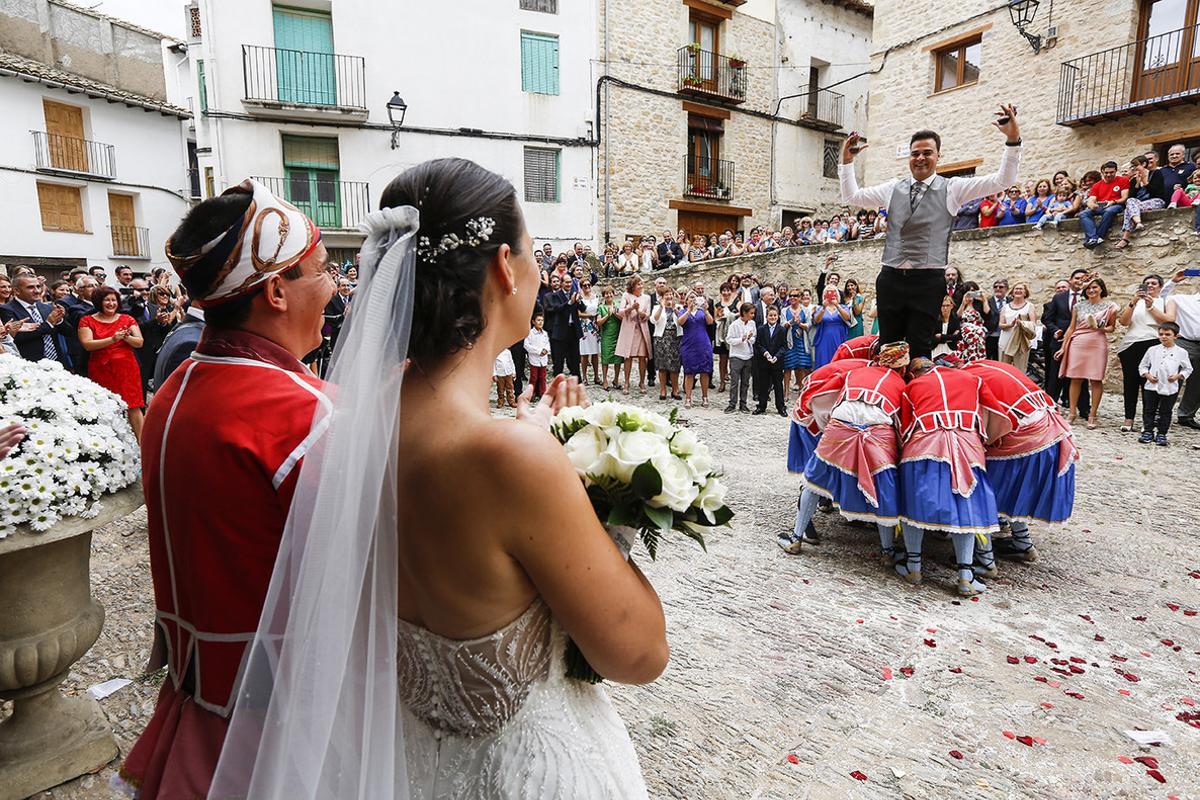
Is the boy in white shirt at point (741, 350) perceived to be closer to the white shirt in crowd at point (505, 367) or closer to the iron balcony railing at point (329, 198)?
the white shirt in crowd at point (505, 367)

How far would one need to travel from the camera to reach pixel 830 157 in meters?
25.7

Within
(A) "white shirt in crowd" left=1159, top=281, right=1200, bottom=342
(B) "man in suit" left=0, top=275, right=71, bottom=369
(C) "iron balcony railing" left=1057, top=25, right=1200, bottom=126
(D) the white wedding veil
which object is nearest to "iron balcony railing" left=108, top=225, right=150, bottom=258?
(B) "man in suit" left=0, top=275, right=71, bottom=369

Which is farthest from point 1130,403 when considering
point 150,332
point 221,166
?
point 221,166

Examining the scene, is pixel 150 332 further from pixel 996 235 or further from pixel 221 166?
pixel 996 235

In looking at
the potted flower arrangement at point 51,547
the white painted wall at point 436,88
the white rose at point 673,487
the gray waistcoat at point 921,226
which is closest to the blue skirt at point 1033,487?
the gray waistcoat at point 921,226

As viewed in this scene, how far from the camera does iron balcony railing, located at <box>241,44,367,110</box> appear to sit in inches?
717

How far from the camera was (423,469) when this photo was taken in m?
1.25

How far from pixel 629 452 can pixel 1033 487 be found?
14.1 feet

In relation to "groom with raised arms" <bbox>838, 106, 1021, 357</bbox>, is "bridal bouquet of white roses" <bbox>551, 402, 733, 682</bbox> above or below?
below

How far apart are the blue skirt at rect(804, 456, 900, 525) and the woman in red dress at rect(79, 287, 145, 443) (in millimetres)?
6767

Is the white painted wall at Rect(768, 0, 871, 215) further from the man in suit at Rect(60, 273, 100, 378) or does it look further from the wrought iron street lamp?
the man in suit at Rect(60, 273, 100, 378)

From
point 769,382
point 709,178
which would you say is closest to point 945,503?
point 769,382

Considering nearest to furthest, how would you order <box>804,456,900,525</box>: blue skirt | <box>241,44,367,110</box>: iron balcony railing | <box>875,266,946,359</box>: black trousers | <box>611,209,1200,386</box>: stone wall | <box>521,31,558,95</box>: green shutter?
<box>804,456,900,525</box>: blue skirt → <box>875,266,946,359</box>: black trousers → <box>611,209,1200,386</box>: stone wall → <box>241,44,367,110</box>: iron balcony railing → <box>521,31,558,95</box>: green shutter

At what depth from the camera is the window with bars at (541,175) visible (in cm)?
2080
